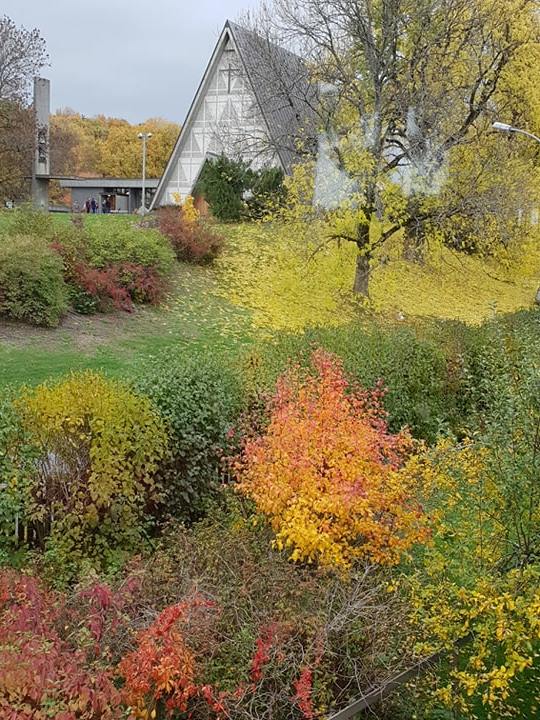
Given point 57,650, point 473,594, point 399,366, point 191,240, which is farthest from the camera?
point 191,240

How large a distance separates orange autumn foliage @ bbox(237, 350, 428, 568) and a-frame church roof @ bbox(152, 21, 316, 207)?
1616 cm

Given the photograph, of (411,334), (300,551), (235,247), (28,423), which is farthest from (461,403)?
(235,247)

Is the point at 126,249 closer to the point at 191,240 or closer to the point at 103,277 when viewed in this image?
the point at 103,277

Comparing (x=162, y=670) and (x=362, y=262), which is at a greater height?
(x=362, y=262)

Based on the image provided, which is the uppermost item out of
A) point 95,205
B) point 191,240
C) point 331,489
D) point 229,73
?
point 229,73

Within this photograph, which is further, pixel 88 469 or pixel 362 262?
pixel 362 262

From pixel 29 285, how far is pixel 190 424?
7649 mm

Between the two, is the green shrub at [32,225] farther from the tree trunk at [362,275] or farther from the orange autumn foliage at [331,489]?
the orange autumn foliage at [331,489]

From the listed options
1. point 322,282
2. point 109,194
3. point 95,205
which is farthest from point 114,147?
point 322,282

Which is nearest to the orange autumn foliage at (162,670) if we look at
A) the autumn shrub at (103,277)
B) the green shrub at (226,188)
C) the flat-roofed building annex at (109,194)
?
the autumn shrub at (103,277)

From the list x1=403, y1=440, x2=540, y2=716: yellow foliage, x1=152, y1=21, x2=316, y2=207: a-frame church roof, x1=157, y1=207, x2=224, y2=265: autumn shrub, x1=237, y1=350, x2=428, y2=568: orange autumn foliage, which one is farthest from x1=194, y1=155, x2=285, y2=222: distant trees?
x1=403, y1=440, x2=540, y2=716: yellow foliage

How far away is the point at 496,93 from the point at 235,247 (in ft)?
33.7

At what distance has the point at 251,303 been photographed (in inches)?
715

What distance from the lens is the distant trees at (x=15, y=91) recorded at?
3048 centimetres
